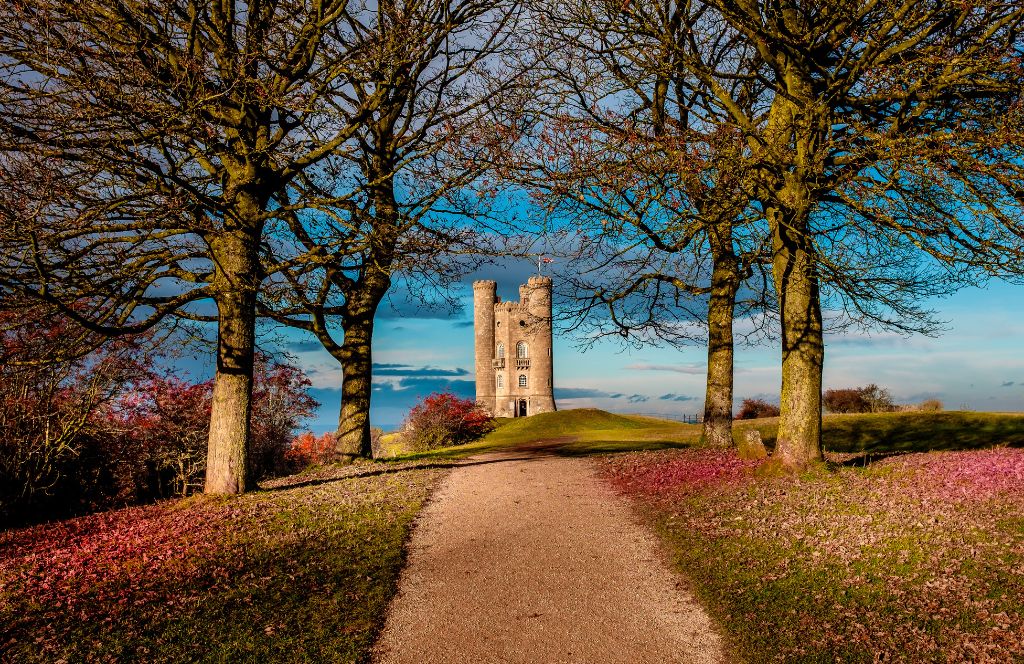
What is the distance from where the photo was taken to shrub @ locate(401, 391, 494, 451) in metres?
38.2

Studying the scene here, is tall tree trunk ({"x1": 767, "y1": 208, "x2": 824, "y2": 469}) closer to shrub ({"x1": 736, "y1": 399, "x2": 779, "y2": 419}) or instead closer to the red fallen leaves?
the red fallen leaves

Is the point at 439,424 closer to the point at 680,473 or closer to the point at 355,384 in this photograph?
the point at 355,384

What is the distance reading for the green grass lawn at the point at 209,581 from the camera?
7566 millimetres

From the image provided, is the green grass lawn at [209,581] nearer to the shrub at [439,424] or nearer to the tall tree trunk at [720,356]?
the tall tree trunk at [720,356]

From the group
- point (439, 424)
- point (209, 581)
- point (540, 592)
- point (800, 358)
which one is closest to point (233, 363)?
point (209, 581)

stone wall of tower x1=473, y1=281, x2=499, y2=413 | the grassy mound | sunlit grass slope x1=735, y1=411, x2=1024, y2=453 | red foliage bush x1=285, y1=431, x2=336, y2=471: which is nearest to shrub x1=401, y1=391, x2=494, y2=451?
the grassy mound

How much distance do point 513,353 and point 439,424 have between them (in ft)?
102

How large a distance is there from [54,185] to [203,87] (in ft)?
11.7

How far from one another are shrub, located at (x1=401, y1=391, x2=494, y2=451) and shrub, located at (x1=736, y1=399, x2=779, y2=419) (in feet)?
92.4

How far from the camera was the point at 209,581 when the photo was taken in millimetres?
9484

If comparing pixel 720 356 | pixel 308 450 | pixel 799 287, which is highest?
pixel 799 287

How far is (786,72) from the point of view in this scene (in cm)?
1542

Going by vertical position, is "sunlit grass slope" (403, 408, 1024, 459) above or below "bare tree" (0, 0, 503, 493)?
below

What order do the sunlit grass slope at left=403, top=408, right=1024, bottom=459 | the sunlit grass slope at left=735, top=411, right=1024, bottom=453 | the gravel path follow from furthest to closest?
the sunlit grass slope at left=403, top=408, right=1024, bottom=459
the sunlit grass slope at left=735, top=411, right=1024, bottom=453
the gravel path
